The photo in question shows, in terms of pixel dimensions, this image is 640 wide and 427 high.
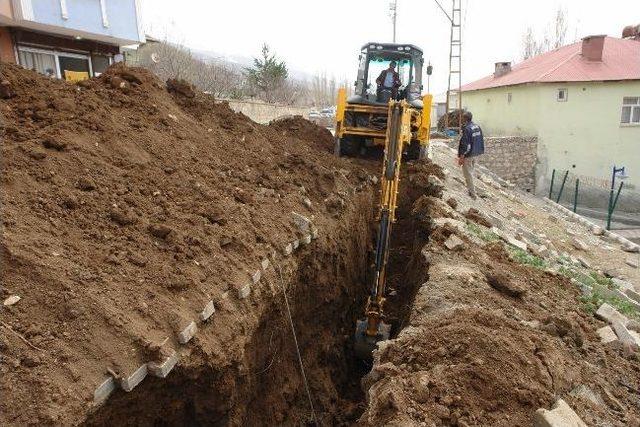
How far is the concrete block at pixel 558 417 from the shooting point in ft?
9.01

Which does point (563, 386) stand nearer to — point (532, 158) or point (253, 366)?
point (253, 366)

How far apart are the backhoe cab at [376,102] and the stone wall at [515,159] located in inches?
397

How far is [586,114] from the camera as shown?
2002 centimetres

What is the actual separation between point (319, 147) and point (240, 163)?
4.85m

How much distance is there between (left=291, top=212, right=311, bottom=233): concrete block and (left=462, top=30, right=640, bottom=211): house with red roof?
57.9ft

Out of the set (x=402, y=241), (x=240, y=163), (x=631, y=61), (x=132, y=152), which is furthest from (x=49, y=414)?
(x=631, y=61)

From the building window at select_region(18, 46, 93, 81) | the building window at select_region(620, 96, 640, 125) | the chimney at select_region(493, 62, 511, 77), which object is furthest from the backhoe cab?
the chimney at select_region(493, 62, 511, 77)

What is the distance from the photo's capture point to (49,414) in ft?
8.57

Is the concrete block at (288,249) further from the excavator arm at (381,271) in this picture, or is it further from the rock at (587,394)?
the rock at (587,394)

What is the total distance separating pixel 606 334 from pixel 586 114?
18.6 m

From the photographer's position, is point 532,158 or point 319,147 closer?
point 319,147

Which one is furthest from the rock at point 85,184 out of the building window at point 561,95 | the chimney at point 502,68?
the chimney at point 502,68

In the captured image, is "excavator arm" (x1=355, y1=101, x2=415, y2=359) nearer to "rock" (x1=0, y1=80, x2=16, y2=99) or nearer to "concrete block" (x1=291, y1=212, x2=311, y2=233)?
"concrete block" (x1=291, y1=212, x2=311, y2=233)

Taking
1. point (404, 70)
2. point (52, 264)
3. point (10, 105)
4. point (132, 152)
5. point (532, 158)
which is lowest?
point (532, 158)
